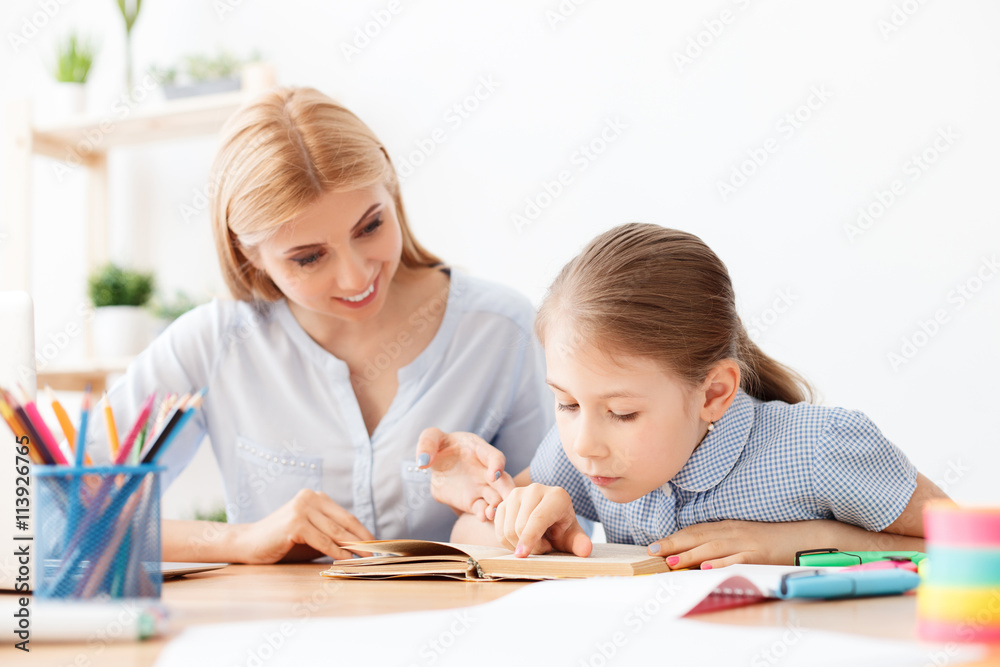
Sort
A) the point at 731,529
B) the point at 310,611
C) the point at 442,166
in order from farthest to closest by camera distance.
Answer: the point at 442,166, the point at 731,529, the point at 310,611

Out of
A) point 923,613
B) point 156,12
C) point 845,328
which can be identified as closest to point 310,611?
point 923,613

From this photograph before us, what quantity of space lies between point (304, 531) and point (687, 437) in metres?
0.49

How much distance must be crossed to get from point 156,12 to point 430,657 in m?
2.79

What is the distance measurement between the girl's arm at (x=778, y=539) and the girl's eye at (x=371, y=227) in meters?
0.62

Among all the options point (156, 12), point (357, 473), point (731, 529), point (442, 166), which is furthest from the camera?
point (156, 12)

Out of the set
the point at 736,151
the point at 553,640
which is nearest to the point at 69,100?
the point at 736,151

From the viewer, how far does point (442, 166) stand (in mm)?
2508

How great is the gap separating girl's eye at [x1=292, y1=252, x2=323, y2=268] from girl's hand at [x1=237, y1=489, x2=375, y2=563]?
332 millimetres

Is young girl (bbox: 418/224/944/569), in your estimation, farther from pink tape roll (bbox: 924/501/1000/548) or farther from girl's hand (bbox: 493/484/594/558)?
pink tape roll (bbox: 924/501/1000/548)

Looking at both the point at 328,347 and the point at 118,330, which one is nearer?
the point at 328,347

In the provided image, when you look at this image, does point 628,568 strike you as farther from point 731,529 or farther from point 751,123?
point 751,123

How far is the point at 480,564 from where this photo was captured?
0.87 metres

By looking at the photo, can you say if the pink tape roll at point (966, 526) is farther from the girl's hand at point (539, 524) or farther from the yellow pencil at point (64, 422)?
the yellow pencil at point (64, 422)

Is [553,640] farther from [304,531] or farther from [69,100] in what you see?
[69,100]
